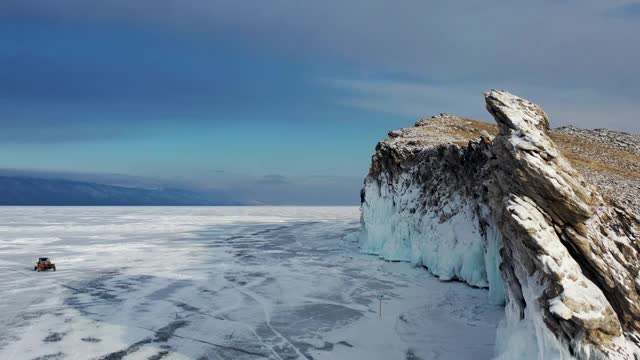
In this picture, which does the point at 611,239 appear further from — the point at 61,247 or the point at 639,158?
the point at 61,247

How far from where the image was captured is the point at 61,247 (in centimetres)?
5466

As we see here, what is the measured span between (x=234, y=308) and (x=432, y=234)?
689 inches

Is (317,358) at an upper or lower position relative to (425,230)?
lower

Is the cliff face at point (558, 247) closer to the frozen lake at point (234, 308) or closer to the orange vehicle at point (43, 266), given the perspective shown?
the frozen lake at point (234, 308)

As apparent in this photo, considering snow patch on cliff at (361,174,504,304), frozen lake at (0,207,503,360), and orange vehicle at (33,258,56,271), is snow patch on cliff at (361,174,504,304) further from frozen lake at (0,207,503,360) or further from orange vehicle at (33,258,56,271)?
orange vehicle at (33,258,56,271)

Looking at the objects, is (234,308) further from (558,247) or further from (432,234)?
(558,247)

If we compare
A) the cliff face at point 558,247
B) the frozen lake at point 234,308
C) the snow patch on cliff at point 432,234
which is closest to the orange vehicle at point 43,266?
the frozen lake at point 234,308

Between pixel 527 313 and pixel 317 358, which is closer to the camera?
pixel 527 313

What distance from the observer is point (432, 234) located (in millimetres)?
38094

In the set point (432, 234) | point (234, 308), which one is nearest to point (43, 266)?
point (234, 308)

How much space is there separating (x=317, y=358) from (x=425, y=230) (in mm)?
21289

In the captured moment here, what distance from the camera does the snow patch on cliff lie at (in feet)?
94.6

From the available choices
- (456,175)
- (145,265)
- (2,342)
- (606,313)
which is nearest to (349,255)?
(456,175)

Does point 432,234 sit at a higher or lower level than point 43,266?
higher
